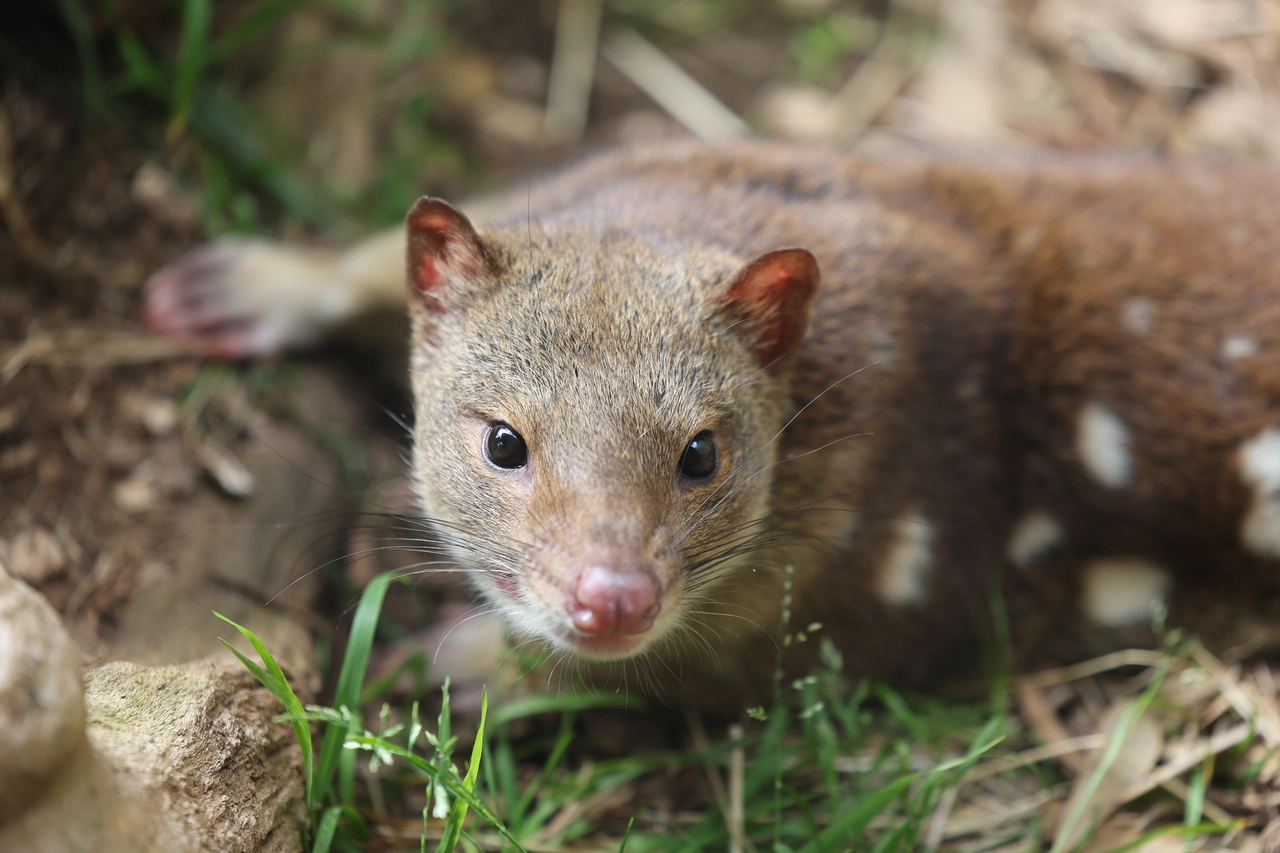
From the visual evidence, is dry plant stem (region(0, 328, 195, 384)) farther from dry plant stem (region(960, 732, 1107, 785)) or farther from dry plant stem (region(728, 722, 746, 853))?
dry plant stem (region(960, 732, 1107, 785))

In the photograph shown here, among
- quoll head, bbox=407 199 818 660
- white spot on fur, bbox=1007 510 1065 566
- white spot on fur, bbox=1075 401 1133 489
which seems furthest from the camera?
white spot on fur, bbox=1007 510 1065 566

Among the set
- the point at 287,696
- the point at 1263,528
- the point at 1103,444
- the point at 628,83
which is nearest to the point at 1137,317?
the point at 1103,444

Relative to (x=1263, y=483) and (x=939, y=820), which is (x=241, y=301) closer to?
(x=939, y=820)

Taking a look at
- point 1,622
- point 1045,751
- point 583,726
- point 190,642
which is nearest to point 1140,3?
point 1045,751

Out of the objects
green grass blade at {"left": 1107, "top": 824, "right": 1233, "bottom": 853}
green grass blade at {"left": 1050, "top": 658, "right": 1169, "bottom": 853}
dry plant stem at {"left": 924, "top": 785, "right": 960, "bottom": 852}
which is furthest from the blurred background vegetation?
Answer: green grass blade at {"left": 1107, "top": 824, "right": 1233, "bottom": 853}

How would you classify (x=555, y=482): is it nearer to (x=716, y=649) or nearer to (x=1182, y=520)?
(x=716, y=649)

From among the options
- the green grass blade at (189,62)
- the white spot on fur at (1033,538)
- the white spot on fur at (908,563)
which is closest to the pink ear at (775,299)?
the white spot on fur at (908,563)

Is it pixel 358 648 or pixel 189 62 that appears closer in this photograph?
pixel 358 648

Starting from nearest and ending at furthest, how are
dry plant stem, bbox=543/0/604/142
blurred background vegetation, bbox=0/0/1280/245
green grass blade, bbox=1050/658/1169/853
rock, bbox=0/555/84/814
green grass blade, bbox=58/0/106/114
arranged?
1. rock, bbox=0/555/84/814
2. green grass blade, bbox=1050/658/1169/853
3. green grass blade, bbox=58/0/106/114
4. blurred background vegetation, bbox=0/0/1280/245
5. dry plant stem, bbox=543/0/604/142
